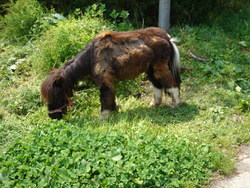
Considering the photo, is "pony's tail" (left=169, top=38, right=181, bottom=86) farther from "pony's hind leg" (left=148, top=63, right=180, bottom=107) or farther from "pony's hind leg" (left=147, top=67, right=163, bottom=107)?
"pony's hind leg" (left=147, top=67, right=163, bottom=107)

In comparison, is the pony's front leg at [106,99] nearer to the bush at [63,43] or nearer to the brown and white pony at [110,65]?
the brown and white pony at [110,65]

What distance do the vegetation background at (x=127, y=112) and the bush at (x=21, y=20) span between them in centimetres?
3

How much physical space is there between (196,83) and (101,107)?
8.14 ft

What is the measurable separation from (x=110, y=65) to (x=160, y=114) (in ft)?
4.37

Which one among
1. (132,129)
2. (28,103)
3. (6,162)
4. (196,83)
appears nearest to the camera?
(6,162)

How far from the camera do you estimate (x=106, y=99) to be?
649 cm

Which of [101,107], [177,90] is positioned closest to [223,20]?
[177,90]

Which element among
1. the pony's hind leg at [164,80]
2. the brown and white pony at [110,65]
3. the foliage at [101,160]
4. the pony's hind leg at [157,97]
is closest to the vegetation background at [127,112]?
the foliage at [101,160]

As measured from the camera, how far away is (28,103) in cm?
714

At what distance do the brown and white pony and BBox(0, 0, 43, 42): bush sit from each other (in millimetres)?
3659

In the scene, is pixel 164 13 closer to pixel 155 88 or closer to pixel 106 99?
pixel 155 88

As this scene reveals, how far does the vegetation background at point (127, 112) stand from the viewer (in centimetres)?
460

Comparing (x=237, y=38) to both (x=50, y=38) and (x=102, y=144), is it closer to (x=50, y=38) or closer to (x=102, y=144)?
(x=50, y=38)

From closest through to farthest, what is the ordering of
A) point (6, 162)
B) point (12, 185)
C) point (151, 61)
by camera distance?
point (12, 185), point (6, 162), point (151, 61)
